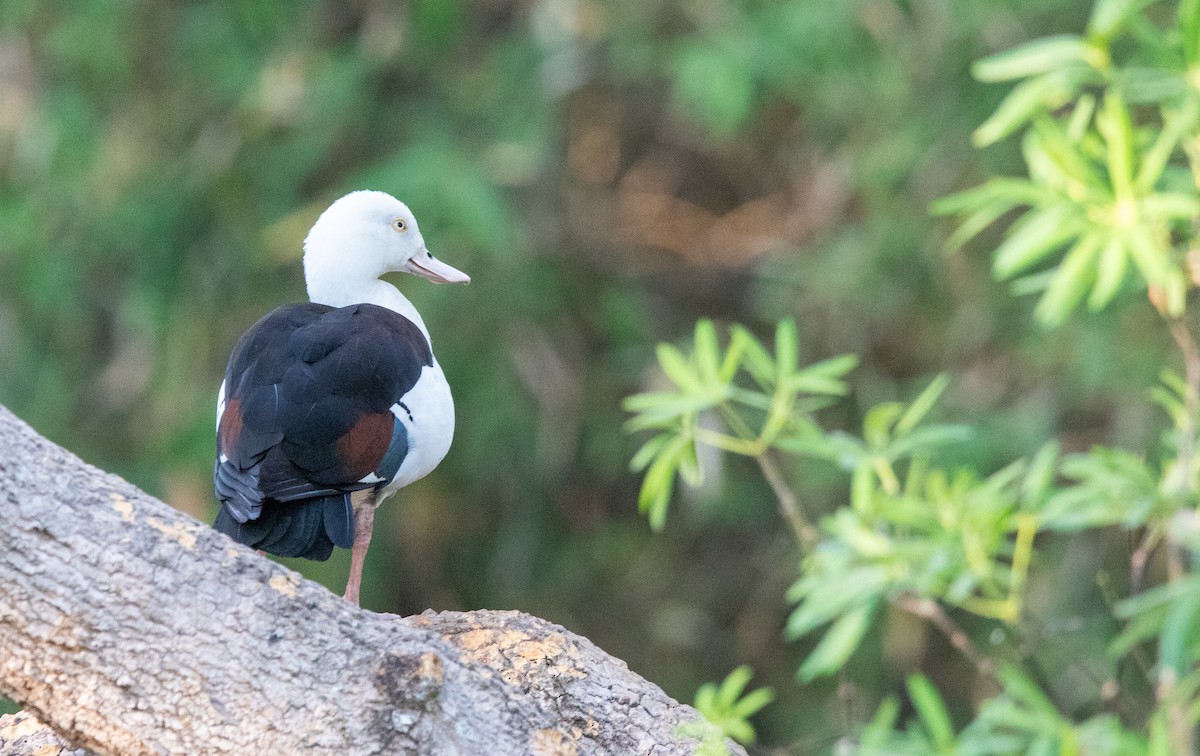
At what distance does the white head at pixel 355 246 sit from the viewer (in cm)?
335

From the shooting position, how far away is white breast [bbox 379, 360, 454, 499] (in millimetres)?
2984

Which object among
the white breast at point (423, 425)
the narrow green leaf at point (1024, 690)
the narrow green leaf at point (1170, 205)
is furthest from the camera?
the white breast at point (423, 425)

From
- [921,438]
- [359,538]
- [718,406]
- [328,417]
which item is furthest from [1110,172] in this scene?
[359,538]

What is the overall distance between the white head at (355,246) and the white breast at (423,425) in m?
0.38

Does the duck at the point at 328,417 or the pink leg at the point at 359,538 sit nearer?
the duck at the point at 328,417

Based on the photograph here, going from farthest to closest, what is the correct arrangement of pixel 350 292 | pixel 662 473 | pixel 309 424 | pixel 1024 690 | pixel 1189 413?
pixel 350 292 < pixel 662 473 < pixel 309 424 < pixel 1189 413 < pixel 1024 690

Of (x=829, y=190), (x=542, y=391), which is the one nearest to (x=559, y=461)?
(x=542, y=391)

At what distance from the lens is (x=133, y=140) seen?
7105 millimetres

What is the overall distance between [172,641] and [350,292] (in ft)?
4.36

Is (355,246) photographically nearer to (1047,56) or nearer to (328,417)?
(328,417)

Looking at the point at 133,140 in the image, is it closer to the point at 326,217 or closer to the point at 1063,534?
the point at 326,217

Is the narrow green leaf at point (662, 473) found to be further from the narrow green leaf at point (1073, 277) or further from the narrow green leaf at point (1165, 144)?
the narrow green leaf at point (1165, 144)

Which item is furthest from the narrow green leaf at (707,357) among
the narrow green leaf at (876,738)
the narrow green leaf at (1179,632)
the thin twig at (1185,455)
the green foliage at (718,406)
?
the narrow green leaf at (1179,632)

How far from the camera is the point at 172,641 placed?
216 centimetres
